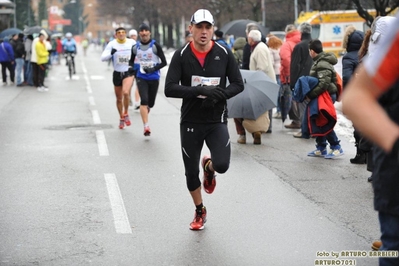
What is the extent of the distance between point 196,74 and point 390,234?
315 cm

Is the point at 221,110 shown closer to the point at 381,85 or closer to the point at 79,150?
the point at 381,85

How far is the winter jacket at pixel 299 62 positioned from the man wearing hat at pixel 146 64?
2128mm

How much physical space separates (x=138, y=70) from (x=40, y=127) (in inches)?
126

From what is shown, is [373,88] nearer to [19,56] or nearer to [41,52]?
[41,52]

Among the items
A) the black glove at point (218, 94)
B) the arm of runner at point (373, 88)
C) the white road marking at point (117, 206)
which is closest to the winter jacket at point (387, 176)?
the arm of runner at point (373, 88)

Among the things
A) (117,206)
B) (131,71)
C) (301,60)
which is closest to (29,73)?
(131,71)

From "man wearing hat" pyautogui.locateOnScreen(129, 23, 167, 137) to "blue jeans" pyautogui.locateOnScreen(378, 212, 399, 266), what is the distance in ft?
32.0

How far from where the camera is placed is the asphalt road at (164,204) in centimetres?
632

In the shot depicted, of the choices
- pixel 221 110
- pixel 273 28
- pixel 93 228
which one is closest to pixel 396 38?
pixel 221 110

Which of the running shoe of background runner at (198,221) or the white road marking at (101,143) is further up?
the running shoe of background runner at (198,221)

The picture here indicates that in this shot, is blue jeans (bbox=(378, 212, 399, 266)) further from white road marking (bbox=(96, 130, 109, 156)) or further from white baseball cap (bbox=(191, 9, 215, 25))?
white road marking (bbox=(96, 130, 109, 156))

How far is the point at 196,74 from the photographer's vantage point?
22.0 ft

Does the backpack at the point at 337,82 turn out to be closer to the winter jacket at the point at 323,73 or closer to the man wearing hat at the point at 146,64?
the winter jacket at the point at 323,73

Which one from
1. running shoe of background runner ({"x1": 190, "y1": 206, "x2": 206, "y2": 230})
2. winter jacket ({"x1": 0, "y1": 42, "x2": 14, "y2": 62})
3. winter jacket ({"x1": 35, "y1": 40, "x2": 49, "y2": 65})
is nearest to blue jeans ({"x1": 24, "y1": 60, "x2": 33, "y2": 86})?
winter jacket ({"x1": 0, "y1": 42, "x2": 14, "y2": 62})
